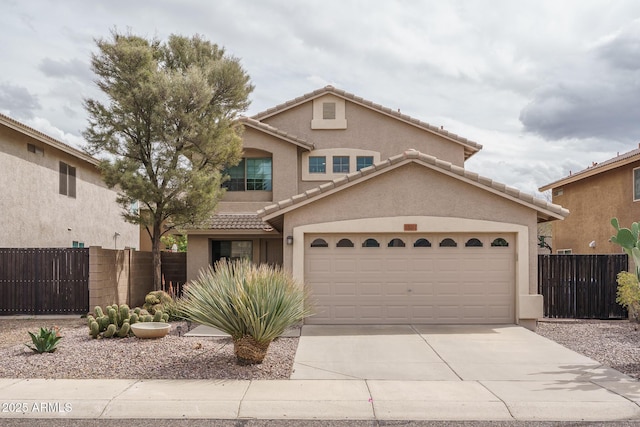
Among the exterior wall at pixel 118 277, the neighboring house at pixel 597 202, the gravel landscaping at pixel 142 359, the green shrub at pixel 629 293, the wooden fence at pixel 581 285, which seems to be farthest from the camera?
the neighboring house at pixel 597 202

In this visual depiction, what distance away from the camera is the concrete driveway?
7.13m

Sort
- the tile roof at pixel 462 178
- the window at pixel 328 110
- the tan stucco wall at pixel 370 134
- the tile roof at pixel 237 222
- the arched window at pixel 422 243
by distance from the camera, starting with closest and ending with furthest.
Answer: the tile roof at pixel 462 178 < the arched window at pixel 422 243 < the tile roof at pixel 237 222 < the tan stucco wall at pixel 370 134 < the window at pixel 328 110

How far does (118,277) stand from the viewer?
668 inches

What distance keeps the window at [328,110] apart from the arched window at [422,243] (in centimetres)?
884

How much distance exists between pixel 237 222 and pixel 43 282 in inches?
243

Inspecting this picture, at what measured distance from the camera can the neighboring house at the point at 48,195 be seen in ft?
57.7

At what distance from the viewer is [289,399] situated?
7387 millimetres

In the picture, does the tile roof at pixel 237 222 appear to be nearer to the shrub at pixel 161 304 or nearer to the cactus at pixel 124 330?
the shrub at pixel 161 304

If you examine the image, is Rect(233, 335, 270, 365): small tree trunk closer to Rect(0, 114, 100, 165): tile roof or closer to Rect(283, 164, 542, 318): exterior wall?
Rect(283, 164, 542, 318): exterior wall

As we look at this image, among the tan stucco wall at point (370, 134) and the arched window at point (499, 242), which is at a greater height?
the tan stucco wall at point (370, 134)

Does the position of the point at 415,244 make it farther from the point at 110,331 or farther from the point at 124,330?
the point at 110,331

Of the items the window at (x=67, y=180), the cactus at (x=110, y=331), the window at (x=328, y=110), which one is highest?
the window at (x=328, y=110)

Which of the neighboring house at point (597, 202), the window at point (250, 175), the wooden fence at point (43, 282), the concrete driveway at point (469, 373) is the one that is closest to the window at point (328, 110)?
the window at point (250, 175)

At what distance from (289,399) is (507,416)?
2.83m
